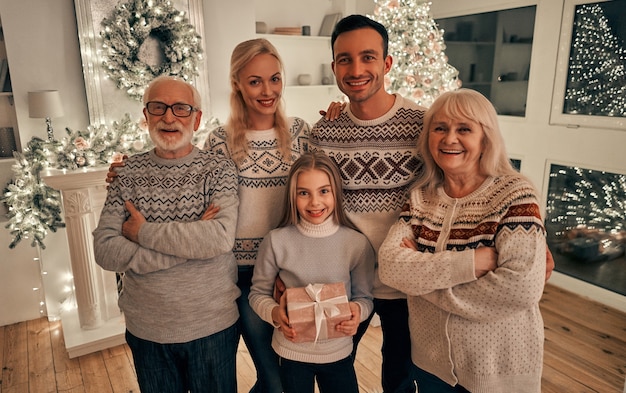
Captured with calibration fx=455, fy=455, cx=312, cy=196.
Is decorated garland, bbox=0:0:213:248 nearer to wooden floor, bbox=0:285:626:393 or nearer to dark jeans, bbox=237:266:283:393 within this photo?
wooden floor, bbox=0:285:626:393

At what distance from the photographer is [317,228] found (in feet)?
5.46

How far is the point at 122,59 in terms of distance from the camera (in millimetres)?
3783

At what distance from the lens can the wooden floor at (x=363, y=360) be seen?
9.13 feet

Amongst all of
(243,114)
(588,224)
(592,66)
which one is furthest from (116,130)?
(588,224)

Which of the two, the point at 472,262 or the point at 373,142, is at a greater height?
the point at 373,142

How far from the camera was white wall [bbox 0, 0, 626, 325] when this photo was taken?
353 cm

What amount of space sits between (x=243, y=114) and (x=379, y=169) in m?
0.60

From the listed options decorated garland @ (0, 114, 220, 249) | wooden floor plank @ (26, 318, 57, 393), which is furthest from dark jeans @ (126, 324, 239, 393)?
decorated garland @ (0, 114, 220, 249)

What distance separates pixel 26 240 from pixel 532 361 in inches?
145

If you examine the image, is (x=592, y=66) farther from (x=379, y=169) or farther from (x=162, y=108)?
(x=162, y=108)

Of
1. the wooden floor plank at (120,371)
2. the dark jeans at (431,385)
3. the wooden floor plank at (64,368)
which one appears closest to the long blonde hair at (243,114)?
the dark jeans at (431,385)

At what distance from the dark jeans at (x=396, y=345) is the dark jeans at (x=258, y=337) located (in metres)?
0.45

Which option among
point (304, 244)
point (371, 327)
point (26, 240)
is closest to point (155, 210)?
point (304, 244)

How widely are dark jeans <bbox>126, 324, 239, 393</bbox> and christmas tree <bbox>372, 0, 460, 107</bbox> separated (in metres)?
3.00
